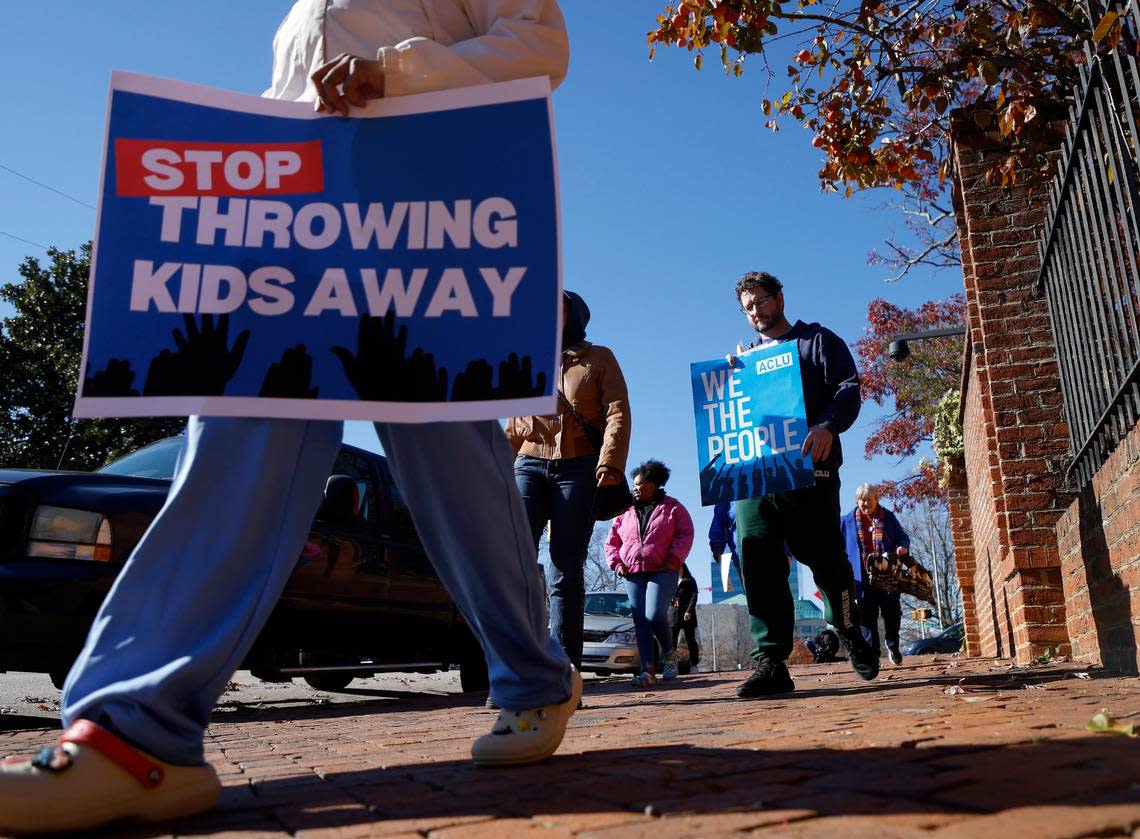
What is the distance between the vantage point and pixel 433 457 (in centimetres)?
238

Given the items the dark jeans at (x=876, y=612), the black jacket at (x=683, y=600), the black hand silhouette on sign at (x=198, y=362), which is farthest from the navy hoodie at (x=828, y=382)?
the black jacket at (x=683, y=600)

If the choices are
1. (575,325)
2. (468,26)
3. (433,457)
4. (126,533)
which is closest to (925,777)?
(433,457)

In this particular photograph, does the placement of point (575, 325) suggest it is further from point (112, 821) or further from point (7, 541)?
point (112, 821)

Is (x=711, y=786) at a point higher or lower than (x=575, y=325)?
lower

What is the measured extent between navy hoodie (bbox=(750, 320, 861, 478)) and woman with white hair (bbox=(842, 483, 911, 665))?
551cm

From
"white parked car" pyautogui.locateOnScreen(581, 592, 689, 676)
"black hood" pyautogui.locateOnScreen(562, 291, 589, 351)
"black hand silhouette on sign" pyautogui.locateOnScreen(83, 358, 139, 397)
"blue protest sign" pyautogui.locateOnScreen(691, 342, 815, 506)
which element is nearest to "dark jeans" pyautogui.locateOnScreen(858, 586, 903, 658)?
"white parked car" pyautogui.locateOnScreen(581, 592, 689, 676)

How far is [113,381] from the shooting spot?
7.36 feet

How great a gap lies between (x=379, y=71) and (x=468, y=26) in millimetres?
394

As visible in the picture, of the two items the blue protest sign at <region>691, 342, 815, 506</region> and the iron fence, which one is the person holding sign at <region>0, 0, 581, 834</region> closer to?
the iron fence

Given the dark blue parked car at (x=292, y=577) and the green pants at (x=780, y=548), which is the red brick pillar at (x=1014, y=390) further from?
the dark blue parked car at (x=292, y=577)

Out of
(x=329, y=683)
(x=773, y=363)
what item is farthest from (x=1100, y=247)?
(x=329, y=683)

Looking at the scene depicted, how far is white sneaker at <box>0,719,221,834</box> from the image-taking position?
173 cm

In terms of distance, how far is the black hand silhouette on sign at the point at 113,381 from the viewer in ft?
7.31

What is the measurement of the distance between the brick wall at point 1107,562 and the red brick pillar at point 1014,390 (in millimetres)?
446
